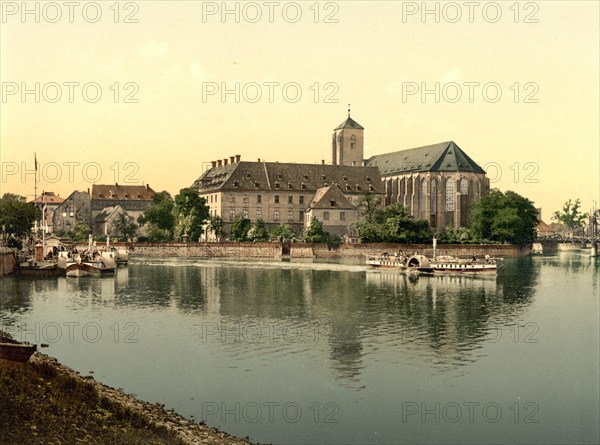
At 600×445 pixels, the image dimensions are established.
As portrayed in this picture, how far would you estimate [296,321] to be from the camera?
3756 cm

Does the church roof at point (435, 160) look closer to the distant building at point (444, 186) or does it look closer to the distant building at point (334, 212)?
the distant building at point (444, 186)

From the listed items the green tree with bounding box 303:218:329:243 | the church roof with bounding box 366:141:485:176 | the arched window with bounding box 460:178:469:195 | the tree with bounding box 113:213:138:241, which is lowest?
the green tree with bounding box 303:218:329:243

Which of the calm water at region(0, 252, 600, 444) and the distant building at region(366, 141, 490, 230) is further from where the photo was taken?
the distant building at region(366, 141, 490, 230)

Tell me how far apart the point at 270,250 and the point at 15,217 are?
34283 mm

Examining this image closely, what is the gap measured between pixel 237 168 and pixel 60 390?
10275 cm

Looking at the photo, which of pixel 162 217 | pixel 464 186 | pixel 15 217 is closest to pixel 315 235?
pixel 162 217

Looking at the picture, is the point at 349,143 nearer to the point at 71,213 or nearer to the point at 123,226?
the point at 123,226

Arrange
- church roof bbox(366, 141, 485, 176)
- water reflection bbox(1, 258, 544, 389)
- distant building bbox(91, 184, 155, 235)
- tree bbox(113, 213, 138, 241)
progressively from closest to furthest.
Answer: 1. water reflection bbox(1, 258, 544, 389)
2. church roof bbox(366, 141, 485, 176)
3. tree bbox(113, 213, 138, 241)
4. distant building bbox(91, 184, 155, 235)

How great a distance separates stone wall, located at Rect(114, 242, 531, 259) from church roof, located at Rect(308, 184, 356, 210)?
15.3 metres

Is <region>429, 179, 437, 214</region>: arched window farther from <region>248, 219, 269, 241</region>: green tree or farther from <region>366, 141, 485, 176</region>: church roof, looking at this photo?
<region>248, 219, 269, 241</region>: green tree

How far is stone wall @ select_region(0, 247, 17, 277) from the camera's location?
62.7 meters

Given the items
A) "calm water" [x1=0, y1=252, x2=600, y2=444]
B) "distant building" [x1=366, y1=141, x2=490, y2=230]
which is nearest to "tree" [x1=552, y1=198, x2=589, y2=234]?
"distant building" [x1=366, y1=141, x2=490, y2=230]

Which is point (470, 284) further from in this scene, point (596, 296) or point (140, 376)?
point (140, 376)

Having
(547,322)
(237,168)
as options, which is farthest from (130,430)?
(237,168)
